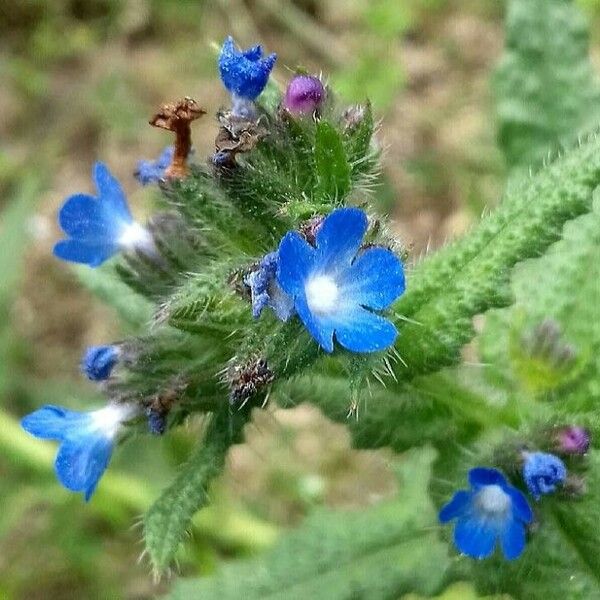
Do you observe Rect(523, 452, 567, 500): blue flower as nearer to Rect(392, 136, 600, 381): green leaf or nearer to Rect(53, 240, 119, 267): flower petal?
Rect(392, 136, 600, 381): green leaf

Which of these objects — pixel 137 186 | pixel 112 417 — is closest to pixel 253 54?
pixel 112 417

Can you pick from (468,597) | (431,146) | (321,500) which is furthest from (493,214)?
(431,146)

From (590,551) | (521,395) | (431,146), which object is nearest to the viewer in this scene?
(590,551)

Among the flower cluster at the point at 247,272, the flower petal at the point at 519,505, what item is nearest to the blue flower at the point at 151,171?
the flower cluster at the point at 247,272

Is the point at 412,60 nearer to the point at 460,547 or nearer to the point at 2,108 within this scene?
the point at 2,108

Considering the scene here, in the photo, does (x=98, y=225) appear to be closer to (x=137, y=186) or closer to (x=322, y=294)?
(x=322, y=294)

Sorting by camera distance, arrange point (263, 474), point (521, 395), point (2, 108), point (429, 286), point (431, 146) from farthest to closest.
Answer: point (2, 108)
point (431, 146)
point (263, 474)
point (521, 395)
point (429, 286)

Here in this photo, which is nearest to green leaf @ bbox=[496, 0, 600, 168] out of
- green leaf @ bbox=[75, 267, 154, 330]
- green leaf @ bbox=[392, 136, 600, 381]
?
green leaf @ bbox=[392, 136, 600, 381]
